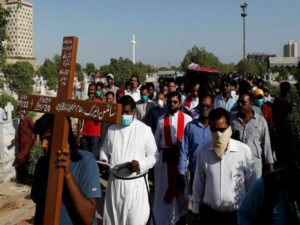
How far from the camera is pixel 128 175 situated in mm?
4121

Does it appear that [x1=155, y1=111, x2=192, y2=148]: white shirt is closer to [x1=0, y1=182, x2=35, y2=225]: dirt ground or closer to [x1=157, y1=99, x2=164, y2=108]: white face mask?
[x1=157, y1=99, x2=164, y2=108]: white face mask

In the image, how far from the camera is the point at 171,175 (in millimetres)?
4887

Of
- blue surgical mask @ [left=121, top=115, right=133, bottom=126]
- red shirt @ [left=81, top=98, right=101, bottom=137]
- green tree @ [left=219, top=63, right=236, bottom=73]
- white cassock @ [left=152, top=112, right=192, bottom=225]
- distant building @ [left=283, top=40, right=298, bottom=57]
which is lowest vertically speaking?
white cassock @ [left=152, top=112, right=192, bottom=225]

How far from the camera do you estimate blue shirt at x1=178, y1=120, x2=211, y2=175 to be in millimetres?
4344

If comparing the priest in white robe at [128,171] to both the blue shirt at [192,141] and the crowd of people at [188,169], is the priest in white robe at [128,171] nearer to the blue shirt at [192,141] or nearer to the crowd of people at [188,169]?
the crowd of people at [188,169]

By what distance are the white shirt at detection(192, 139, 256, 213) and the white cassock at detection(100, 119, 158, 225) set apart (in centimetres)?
83

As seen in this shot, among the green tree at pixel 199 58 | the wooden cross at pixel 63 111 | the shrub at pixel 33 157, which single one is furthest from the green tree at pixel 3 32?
the green tree at pixel 199 58

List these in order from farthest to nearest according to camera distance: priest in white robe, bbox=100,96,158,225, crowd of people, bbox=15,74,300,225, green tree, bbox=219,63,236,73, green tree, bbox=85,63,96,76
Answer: green tree, bbox=85,63,96,76
green tree, bbox=219,63,236,73
priest in white robe, bbox=100,96,158,225
crowd of people, bbox=15,74,300,225

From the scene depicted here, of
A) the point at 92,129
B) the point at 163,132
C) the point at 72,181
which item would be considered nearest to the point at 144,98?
the point at 92,129

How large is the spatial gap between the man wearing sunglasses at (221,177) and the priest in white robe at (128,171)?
0.78 meters

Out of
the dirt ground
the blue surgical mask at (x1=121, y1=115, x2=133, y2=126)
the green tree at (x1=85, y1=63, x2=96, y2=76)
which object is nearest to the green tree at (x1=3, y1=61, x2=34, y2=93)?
the dirt ground

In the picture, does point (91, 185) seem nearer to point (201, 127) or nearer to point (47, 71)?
point (201, 127)

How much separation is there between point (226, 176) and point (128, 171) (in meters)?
1.16

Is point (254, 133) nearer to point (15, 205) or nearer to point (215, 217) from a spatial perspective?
point (215, 217)
